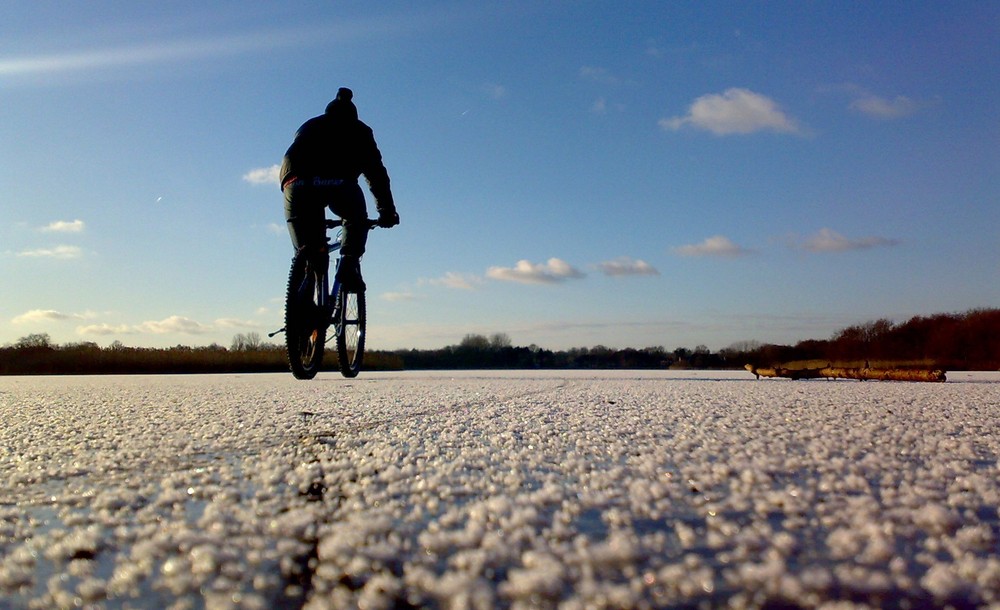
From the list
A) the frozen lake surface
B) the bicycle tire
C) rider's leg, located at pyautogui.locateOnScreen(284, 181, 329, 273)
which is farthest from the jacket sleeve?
the frozen lake surface

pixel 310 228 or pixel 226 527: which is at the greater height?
pixel 310 228

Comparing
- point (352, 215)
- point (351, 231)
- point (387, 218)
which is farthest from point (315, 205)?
point (387, 218)

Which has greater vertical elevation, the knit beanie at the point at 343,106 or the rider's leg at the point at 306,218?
the knit beanie at the point at 343,106

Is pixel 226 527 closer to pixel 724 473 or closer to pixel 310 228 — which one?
pixel 724 473

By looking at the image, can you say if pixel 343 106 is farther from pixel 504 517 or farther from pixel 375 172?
pixel 504 517

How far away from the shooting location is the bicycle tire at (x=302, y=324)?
3.96 m

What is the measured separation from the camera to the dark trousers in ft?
13.0

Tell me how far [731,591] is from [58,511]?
1278 mm

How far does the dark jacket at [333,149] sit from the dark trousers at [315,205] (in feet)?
0.17

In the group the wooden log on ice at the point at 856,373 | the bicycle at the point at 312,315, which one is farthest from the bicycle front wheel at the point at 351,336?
the wooden log on ice at the point at 856,373

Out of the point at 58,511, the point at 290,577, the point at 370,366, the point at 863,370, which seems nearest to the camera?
the point at 290,577

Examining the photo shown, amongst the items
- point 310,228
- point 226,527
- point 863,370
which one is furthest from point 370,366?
point 226,527

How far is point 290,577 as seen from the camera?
A: 0.86m

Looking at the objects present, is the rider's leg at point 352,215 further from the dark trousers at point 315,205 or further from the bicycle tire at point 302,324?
the bicycle tire at point 302,324
